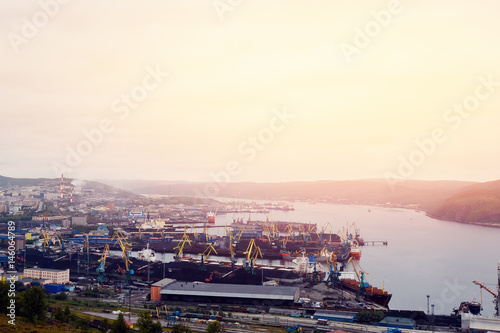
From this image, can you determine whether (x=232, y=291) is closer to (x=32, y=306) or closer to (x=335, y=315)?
(x=335, y=315)

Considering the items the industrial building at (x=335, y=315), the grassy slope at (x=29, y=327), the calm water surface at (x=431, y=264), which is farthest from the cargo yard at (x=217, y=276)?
the grassy slope at (x=29, y=327)

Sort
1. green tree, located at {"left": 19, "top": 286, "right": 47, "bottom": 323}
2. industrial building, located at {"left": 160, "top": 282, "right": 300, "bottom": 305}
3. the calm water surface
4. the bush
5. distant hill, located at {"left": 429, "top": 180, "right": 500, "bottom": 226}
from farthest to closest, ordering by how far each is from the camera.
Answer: distant hill, located at {"left": 429, "top": 180, "right": 500, "bottom": 226}, the calm water surface, industrial building, located at {"left": 160, "top": 282, "right": 300, "bottom": 305}, the bush, green tree, located at {"left": 19, "top": 286, "right": 47, "bottom": 323}

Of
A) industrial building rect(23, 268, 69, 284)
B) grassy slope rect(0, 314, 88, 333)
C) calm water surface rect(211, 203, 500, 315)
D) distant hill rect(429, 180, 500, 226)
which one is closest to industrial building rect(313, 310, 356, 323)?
calm water surface rect(211, 203, 500, 315)

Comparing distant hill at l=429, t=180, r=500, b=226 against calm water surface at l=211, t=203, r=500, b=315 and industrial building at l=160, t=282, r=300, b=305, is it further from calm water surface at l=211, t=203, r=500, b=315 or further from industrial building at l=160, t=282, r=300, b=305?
industrial building at l=160, t=282, r=300, b=305

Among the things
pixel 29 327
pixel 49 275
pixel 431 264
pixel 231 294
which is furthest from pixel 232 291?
pixel 431 264

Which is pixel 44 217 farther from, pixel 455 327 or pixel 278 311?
pixel 455 327

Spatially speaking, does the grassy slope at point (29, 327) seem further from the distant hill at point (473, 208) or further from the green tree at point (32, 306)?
the distant hill at point (473, 208)

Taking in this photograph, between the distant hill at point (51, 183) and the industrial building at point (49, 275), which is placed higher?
the distant hill at point (51, 183)

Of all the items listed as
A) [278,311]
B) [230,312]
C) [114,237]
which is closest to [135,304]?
[230,312]
